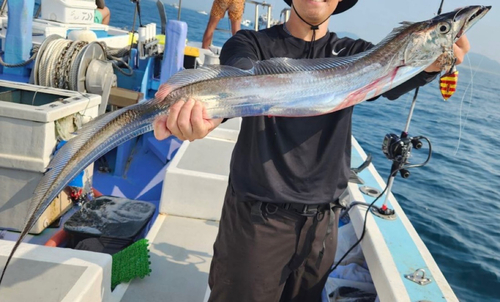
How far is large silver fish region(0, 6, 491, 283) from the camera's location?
200 cm

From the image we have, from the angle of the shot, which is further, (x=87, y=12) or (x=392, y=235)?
(x=87, y=12)

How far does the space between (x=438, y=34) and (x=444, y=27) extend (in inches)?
1.6

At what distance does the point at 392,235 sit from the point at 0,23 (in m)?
9.38

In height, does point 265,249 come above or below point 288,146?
below

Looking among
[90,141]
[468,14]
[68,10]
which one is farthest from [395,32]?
[68,10]

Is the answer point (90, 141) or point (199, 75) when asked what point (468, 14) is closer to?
point (199, 75)

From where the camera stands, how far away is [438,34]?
6.57 ft

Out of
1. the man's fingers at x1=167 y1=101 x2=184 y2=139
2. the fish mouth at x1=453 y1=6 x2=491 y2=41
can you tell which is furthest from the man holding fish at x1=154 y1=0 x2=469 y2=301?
the man's fingers at x1=167 y1=101 x2=184 y2=139

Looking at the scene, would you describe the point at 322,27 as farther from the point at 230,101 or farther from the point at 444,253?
the point at 444,253

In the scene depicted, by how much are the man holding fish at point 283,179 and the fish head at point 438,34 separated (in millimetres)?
192

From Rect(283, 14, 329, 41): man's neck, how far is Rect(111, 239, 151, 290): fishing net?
83.2 inches

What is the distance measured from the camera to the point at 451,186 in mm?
10758

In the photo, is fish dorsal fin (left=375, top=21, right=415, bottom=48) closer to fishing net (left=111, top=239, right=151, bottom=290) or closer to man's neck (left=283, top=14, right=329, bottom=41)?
man's neck (left=283, top=14, right=329, bottom=41)

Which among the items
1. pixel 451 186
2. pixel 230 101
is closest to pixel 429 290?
pixel 230 101
